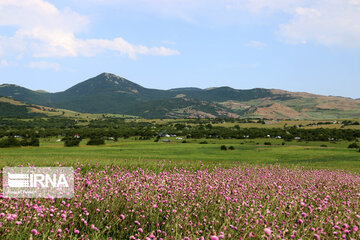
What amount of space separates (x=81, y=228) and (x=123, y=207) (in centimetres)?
112

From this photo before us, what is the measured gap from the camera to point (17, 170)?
10.6 meters

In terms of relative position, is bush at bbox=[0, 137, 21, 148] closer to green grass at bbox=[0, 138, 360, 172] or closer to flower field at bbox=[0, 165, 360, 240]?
green grass at bbox=[0, 138, 360, 172]

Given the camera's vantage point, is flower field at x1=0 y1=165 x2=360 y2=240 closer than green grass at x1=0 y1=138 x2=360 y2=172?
Yes

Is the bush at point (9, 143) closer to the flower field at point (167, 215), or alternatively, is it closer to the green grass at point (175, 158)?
the green grass at point (175, 158)

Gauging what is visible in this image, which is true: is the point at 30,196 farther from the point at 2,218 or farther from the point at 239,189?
the point at 239,189

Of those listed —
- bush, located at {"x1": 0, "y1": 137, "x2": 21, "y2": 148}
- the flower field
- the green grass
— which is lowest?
bush, located at {"x1": 0, "y1": 137, "x2": 21, "y2": 148}

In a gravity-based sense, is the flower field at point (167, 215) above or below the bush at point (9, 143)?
above

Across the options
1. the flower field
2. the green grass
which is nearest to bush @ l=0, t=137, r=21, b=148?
the green grass

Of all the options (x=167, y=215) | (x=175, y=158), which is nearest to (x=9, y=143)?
(x=175, y=158)

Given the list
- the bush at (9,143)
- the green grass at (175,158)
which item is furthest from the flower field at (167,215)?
the bush at (9,143)

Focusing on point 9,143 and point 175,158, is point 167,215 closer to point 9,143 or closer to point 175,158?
point 175,158

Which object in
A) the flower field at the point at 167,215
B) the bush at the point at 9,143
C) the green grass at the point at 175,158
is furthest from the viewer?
the bush at the point at 9,143

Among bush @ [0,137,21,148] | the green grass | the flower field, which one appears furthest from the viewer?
bush @ [0,137,21,148]

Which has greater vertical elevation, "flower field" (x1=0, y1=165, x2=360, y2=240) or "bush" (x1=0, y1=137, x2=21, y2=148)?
"flower field" (x1=0, y1=165, x2=360, y2=240)
